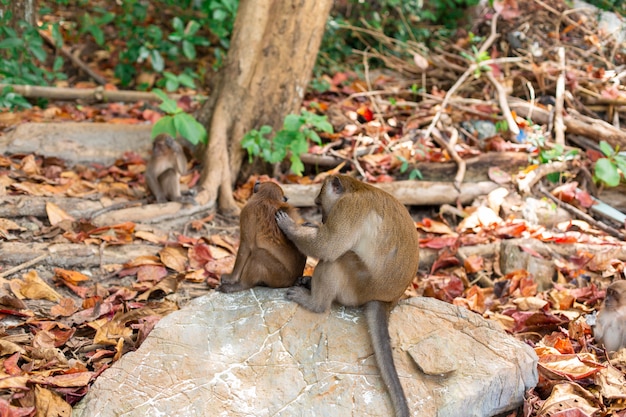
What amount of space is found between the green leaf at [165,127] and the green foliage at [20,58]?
6.76ft

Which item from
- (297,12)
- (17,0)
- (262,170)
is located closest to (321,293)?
(262,170)

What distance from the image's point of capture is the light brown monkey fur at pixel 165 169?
7309 millimetres

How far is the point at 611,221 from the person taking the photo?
7.95m

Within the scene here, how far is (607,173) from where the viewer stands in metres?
7.52

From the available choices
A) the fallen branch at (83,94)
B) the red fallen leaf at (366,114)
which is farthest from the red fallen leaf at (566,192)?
the fallen branch at (83,94)

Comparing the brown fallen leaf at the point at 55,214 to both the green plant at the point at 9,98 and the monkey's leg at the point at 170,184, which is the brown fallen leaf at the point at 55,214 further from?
the green plant at the point at 9,98

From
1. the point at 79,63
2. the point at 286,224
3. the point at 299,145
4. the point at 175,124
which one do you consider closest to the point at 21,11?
the point at 79,63

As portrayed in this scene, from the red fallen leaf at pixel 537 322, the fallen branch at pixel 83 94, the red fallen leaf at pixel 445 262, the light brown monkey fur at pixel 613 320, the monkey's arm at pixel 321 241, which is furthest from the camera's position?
the fallen branch at pixel 83 94

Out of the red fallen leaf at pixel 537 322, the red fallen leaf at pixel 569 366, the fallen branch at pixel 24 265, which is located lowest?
the fallen branch at pixel 24 265

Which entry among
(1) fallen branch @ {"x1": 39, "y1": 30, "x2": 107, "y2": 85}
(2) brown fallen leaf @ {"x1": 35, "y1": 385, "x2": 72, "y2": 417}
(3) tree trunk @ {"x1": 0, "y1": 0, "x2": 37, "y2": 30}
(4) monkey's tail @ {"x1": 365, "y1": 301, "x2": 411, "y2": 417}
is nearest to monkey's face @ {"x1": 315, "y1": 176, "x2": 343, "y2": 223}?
(4) monkey's tail @ {"x1": 365, "y1": 301, "x2": 411, "y2": 417}

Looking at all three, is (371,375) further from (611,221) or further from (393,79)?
(393,79)

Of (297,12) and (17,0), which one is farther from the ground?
(297,12)

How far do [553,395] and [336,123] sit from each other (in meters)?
5.61

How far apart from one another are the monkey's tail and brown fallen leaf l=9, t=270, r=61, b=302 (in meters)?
2.52
